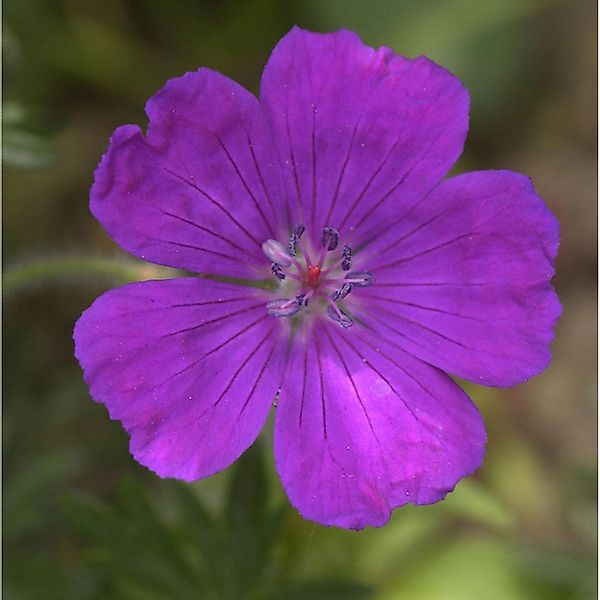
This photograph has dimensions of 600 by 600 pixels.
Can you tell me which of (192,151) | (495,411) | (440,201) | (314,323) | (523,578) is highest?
(192,151)

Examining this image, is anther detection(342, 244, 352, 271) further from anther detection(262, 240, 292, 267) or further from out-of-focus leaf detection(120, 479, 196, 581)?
out-of-focus leaf detection(120, 479, 196, 581)

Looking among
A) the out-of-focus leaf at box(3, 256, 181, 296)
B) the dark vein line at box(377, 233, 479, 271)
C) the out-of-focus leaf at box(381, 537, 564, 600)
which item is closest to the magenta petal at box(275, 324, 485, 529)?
the dark vein line at box(377, 233, 479, 271)

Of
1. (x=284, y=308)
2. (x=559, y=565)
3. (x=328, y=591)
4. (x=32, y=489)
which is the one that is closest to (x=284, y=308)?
(x=284, y=308)

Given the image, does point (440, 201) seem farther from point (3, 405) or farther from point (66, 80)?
point (66, 80)

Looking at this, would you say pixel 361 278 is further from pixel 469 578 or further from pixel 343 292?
pixel 469 578

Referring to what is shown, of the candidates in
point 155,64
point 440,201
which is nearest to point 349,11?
point 155,64

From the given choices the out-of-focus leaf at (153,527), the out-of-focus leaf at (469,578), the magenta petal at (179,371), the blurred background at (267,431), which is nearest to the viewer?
the magenta petal at (179,371)

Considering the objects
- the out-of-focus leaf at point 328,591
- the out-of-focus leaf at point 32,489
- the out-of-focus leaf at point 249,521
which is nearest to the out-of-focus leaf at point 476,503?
the out-of-focus leaf at point 328,591

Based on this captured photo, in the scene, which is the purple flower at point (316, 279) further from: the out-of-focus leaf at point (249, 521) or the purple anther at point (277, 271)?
the out-of-focus leaf at point (249, 521)
